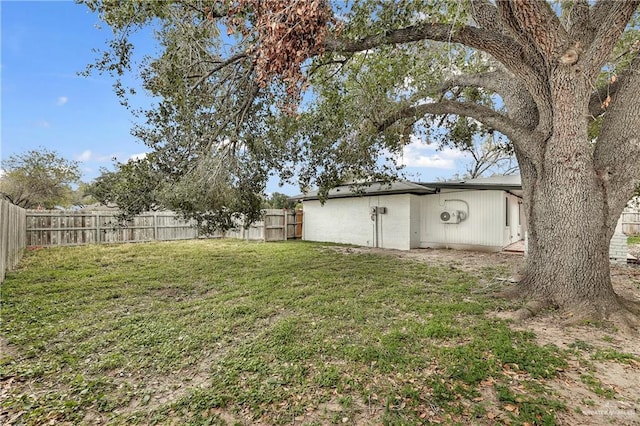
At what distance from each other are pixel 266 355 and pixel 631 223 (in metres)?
19.1

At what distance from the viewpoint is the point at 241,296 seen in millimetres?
4801

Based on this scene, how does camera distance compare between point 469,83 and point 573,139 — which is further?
point 469,83

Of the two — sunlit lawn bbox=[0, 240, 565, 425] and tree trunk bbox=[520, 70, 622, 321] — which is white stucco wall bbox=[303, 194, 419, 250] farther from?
tree trunk bbox=[520, 70, 622, 321]

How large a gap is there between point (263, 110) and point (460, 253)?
786cm

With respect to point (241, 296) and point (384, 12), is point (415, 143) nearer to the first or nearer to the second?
point (384, 12)

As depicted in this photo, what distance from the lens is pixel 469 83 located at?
5488mm

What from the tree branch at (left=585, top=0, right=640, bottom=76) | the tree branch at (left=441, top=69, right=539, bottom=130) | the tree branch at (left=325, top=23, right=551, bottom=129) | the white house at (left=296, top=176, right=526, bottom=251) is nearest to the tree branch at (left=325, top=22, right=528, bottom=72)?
the tree branch at (left=325, top=23, right=551, bottom=129)

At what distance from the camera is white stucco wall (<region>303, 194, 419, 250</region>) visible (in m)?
11.2

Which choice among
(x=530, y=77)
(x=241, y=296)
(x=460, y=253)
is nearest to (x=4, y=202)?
(x=241, y=296)

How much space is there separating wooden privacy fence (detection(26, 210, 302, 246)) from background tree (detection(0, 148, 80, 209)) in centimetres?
808

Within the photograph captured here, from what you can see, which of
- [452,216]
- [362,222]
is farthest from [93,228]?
[452,216]

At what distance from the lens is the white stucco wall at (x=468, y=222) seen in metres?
10.1

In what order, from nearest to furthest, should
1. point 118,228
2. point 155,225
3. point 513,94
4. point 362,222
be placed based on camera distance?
point 513,94
point 118,228
point 362,222
point 155,225

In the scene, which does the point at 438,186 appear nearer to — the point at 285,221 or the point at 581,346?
the point at 285,221
